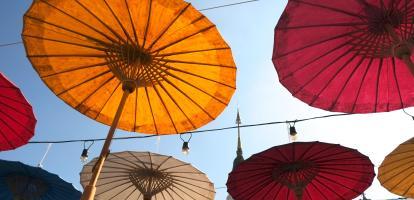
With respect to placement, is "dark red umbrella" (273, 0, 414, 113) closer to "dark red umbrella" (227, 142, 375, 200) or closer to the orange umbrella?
the orange umbrella

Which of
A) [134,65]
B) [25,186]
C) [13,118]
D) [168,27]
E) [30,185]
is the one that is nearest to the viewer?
[168,27]

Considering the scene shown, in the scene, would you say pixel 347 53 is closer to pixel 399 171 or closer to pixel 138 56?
pixel 138 56

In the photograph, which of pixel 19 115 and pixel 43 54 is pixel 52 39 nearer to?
pixel 43 54

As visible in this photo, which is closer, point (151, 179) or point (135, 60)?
point (135, 60)

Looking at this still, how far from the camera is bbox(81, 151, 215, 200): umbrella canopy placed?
10.2 metres

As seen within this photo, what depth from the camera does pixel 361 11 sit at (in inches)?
231

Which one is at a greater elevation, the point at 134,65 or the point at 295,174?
the point at 134,65

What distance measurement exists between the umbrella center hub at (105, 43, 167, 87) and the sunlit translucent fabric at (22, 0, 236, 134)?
0.06ft

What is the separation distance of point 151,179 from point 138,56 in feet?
17.1

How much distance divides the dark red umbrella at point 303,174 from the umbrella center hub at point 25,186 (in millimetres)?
6024

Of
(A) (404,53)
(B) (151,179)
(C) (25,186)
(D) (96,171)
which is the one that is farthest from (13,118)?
(A) (404,53)

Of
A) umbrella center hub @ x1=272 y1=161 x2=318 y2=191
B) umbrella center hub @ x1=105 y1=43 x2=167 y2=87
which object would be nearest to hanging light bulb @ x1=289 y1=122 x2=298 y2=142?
umbrella center hub @ x1=272 y1=161 x2=318 y2=191

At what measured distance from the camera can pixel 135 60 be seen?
6.32m

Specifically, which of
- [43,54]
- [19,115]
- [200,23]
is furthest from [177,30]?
[19,115]
